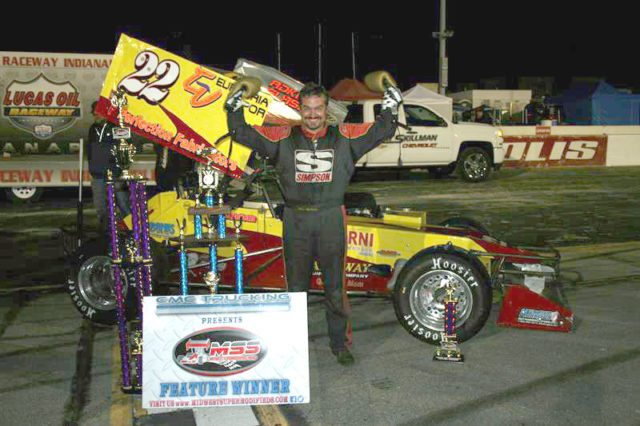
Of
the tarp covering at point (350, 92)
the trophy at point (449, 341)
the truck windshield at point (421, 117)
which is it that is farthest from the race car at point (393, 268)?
the tarp covering at point (350, 92)

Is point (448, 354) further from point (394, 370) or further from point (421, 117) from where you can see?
point (421, 117)

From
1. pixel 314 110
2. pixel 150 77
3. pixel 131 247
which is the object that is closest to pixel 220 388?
pixel 131 247

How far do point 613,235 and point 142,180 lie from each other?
778 cm

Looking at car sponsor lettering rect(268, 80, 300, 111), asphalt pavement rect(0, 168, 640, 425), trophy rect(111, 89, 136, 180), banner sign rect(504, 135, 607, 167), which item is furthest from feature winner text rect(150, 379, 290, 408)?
banner sign rect(504, 135, 607, 167)

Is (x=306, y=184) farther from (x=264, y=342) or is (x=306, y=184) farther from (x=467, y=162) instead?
(x=467, y=162)

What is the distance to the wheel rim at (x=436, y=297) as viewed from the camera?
204 inches

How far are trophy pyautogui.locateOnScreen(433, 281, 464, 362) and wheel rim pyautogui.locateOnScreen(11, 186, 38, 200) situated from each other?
37.9 feet

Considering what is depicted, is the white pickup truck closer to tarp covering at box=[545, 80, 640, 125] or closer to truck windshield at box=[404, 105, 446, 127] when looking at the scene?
truck windshield at box=[404, 105, 446, 127]

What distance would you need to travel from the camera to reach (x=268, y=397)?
155 inches

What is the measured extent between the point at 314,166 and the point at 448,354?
158 cm

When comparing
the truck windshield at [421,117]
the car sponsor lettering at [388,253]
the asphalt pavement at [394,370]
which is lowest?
the asphalt pavement at [394,370]

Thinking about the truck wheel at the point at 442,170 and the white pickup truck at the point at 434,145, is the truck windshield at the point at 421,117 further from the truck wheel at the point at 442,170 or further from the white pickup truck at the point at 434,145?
the truck wheel at the point at 442,170

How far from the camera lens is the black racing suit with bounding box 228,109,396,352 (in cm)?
469

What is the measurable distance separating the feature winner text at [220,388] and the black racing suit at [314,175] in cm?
102
